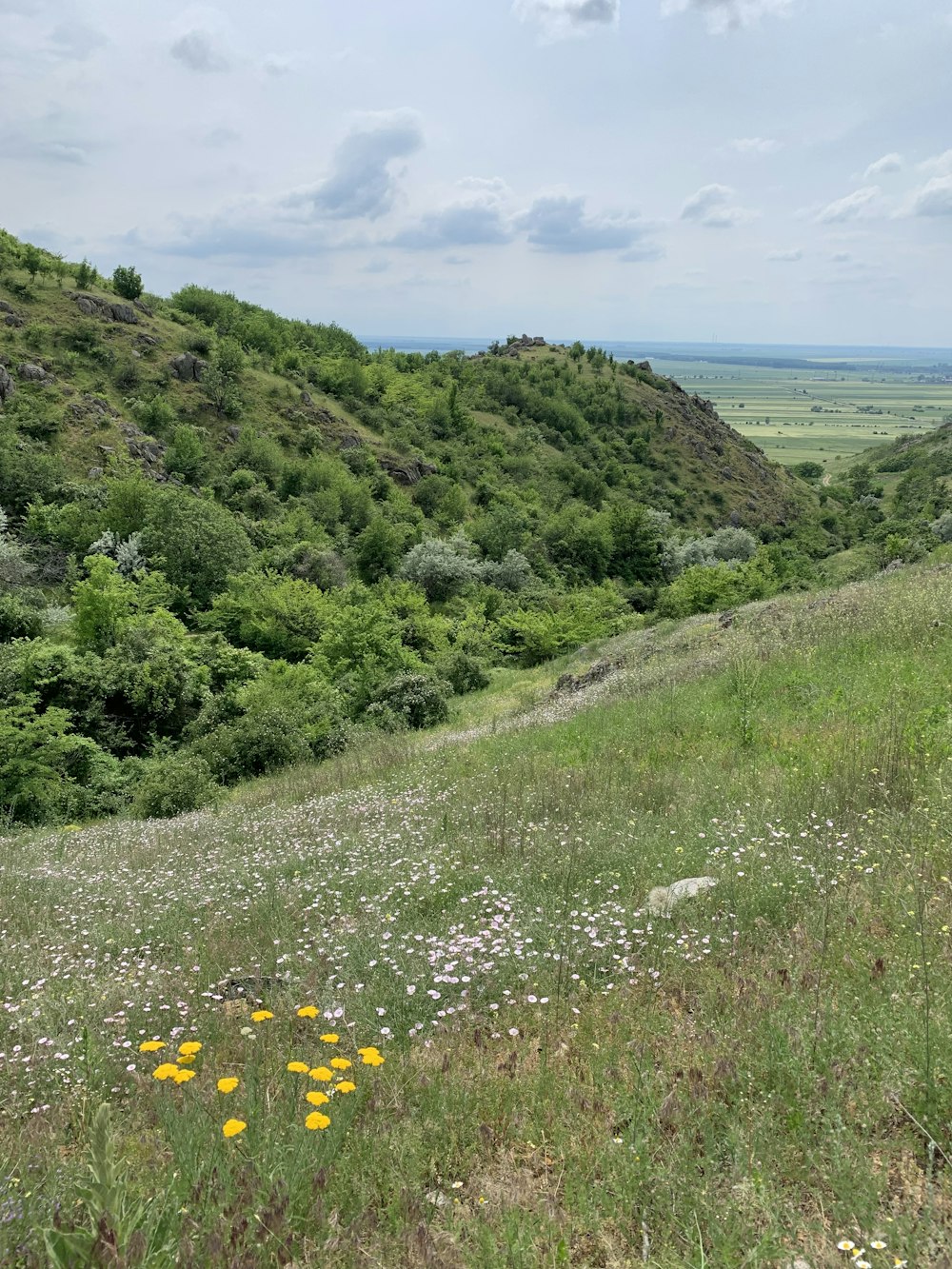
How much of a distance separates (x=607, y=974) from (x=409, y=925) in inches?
54.8

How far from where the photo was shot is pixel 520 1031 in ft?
12.2

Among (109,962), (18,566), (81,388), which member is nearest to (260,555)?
(18,566)


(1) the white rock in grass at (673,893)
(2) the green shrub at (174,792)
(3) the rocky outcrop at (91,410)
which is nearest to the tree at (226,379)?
(3) the rocky outcrop at (91,410)

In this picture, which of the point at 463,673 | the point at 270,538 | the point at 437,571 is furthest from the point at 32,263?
the point at 463,673

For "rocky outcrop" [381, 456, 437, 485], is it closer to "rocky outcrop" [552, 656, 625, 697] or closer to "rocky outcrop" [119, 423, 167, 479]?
"rocky outcrop" [119, 423, 167, 479]

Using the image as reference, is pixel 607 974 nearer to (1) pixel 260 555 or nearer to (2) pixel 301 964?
(2) pixel 301 964

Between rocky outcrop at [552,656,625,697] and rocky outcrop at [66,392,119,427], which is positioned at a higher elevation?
rocky outcrop at [66,392,119,427]

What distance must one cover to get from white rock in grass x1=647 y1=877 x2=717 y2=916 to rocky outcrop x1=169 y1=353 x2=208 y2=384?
217ft

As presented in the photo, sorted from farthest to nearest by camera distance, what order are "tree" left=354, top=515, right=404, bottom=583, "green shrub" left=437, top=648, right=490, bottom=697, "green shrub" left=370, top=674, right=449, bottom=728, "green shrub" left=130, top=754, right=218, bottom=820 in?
"tree" left=354, top=515, right=404, bottom=583 → "green shrub" left=437, top=648, right=490, bottom=697 → "green shrub" left=370, top=674, right=449, bottom=728 → "green shrub" left=130, top=754, right=218, bottom=820

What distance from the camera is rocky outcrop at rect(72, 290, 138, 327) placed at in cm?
6084

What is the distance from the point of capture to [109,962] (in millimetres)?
4852

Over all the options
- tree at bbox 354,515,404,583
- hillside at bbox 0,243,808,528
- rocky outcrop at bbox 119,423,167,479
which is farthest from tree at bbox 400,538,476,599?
rocky outcrop at bbox 119,423,167,479

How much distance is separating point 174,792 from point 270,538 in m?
36.7

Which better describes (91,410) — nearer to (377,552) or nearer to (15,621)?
(377,552)
